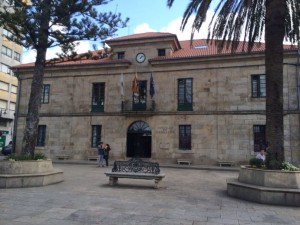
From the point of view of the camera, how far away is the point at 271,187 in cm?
864

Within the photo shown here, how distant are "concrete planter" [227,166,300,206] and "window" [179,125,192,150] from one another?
13158 mm

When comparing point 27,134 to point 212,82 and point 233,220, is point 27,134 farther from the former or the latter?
point 212,82

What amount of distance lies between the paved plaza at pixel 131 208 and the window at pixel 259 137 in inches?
453

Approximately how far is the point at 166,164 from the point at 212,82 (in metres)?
7.23

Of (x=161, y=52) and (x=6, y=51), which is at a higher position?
(x=6, y=51)

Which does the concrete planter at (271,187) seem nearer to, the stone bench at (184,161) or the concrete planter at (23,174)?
the concrete planter at (23,174)

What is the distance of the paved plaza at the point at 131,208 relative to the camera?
6309 mm

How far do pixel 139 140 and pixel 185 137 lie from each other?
3902mm

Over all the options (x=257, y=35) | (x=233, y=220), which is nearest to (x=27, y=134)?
(x=233, y=220)

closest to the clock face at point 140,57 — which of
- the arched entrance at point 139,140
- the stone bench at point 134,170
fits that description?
the arched entrance at point 139,140

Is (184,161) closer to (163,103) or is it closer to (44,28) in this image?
(163,103)

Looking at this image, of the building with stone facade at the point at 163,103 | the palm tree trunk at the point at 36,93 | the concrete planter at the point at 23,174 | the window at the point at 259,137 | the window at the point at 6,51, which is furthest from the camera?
the window at the point at 6,51

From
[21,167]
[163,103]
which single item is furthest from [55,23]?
[163,103]

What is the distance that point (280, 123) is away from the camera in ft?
31.2
